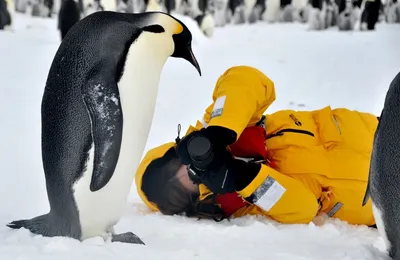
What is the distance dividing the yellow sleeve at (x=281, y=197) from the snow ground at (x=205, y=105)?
5 centimetres

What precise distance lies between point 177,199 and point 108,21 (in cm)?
63

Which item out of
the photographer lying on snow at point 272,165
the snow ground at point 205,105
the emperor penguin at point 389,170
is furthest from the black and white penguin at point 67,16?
the emperor penguin at point 389,170

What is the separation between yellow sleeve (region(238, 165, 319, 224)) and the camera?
1576 millimetres

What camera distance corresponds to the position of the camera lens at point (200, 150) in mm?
1468

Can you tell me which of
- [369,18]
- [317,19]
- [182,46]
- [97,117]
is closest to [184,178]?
[182,46]

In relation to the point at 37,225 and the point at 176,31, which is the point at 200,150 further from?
the point at 37,225

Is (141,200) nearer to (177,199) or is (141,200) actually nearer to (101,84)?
(177,199)

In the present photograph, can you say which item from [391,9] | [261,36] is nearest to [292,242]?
[261,36]

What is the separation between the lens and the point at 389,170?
1223 mm

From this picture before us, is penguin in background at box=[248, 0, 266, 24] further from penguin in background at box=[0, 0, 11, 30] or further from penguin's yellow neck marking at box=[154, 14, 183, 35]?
penguin's yellow neck marking at box=[154, 14, 183, 35]

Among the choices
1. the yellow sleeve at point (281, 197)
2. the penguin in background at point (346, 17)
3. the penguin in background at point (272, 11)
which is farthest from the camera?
the penguin in background at point (272, 11)

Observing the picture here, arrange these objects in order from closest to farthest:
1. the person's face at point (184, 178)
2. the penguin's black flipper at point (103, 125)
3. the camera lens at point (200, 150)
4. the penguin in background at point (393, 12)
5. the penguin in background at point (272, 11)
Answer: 1. the penguin's black flipper at point (103, 125)
2. the camera lens at point (200, 150)
3. the person's face at point (184, 178)
4. the penguin in background at point (393, 12)
5. the penguin in background at point (272, 11)

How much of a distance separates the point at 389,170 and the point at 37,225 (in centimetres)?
75

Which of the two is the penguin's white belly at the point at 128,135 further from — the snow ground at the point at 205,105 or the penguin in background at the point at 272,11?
the penguin in background at the point at 272,11
